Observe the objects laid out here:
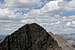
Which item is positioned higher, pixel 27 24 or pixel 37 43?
pixel 27 24

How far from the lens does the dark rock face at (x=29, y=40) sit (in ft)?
177

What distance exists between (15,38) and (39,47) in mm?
5316

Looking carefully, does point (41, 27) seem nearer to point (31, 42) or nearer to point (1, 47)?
point (31, 42)

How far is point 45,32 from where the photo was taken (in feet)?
180

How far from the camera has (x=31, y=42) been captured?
54.5 meters

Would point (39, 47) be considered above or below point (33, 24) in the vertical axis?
below

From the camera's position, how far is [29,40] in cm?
5438

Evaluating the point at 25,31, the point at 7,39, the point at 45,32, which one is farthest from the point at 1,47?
the point at 45,32

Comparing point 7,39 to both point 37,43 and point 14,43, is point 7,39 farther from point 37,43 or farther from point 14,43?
point 37,43

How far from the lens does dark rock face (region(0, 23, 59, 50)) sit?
177 feet

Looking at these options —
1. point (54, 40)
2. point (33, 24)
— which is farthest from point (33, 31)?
point (54, 40)

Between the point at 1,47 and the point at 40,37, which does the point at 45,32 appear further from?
the point at 1,47

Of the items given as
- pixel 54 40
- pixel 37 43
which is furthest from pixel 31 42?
pixel 54 40

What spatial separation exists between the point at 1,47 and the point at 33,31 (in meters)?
7.58
